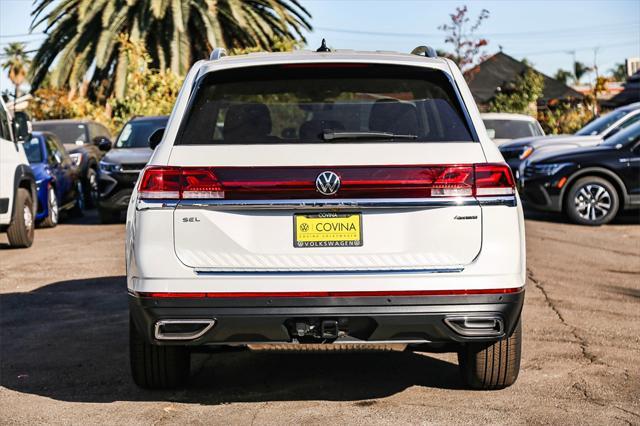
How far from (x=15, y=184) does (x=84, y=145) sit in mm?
8625

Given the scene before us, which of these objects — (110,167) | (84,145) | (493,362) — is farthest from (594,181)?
(493,362)

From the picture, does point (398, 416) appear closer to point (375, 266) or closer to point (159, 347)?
point (375, 266)

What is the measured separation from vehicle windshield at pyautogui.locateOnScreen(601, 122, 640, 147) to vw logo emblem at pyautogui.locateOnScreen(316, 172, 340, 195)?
12.3 meters

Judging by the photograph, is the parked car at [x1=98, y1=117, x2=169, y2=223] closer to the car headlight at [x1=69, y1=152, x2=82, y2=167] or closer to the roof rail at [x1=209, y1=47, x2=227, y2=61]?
the car headlight at [x1=69, y1=152, x2=82, y2=167]

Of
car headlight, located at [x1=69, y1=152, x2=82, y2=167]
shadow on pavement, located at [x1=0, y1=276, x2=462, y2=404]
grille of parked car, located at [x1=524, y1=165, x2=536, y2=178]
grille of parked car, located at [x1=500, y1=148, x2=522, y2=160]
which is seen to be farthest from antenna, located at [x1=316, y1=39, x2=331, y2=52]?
car headlight, located at [x1=69, y1=152, x2=82, y2=167]

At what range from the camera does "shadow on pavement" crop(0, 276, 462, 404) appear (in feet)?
20.1

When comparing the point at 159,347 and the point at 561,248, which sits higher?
the point at 159,347

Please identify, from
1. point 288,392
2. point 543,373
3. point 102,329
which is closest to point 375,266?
point 288,392

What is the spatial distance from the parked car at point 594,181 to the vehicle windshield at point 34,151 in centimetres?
764

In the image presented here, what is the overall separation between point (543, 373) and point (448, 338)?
1515mm

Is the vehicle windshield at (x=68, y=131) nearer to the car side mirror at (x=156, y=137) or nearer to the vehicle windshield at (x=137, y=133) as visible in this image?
the vehicle windshield at (x=137, y=133)

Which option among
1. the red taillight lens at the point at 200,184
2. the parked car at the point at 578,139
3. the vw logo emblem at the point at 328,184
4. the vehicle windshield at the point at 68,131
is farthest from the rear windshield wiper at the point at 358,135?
the vehicle windshield at the point at 68,131

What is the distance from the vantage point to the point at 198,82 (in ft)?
18.5

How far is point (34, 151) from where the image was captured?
17.3 m
